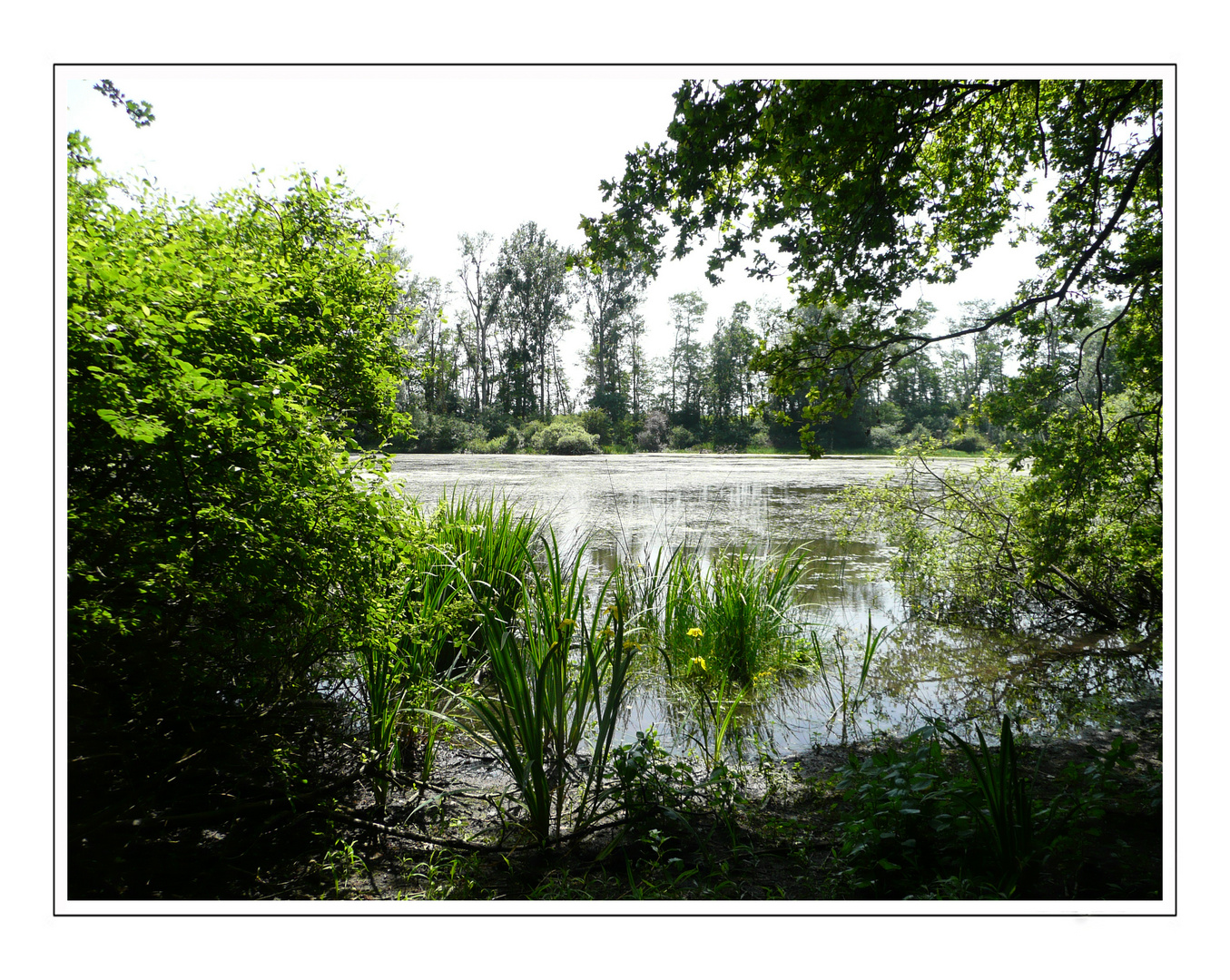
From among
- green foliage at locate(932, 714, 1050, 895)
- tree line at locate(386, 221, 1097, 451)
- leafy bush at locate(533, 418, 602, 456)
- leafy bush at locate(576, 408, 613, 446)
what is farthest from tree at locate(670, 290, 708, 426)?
green foliage at locate(932, 714, 1050, 895)

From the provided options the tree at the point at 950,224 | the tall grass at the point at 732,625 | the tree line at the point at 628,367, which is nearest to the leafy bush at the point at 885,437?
the tree line at the point at 628,367

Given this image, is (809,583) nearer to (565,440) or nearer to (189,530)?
(565,440)

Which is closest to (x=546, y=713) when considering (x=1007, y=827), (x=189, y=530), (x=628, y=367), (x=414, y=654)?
(x=414, y=654)

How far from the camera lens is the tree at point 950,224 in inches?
75.1

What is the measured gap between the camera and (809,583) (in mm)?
4277

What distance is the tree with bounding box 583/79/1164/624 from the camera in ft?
6.26

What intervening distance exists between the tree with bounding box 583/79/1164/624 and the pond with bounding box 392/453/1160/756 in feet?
2.17

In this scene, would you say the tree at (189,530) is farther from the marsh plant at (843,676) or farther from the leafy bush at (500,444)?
the marsh plant at (843,676)

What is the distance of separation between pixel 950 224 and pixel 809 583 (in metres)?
2.59

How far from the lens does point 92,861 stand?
1.34 m
